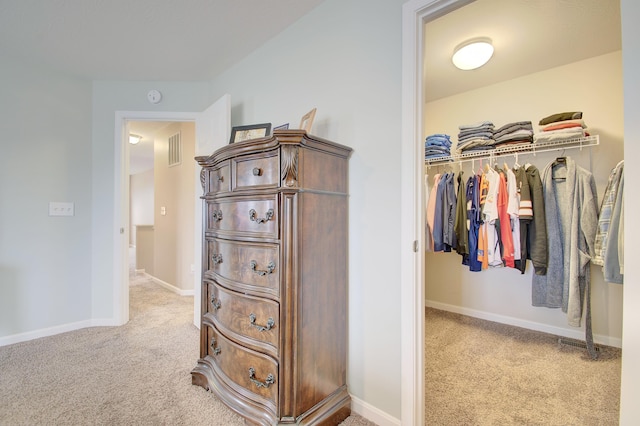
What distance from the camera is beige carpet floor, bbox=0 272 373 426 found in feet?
4.78

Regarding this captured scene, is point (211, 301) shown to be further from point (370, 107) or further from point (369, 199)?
point (370, 107)

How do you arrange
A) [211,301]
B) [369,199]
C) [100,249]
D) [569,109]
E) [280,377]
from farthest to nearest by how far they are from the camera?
[100,249] < [569,109] < [211,301] < [369,199] < [280,377]

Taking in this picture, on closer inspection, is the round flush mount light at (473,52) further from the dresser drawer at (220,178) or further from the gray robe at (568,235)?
the dresser drawer at (220,178)

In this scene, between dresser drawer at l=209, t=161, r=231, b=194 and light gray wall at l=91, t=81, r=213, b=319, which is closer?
dresser drawer at l=209, t=161, r=231, b=194

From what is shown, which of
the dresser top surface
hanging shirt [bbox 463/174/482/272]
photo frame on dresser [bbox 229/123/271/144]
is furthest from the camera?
hanging shirt [bbox 463/174/482/272]

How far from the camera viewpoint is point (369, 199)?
1506 millimetres

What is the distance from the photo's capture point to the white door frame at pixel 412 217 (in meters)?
1.33

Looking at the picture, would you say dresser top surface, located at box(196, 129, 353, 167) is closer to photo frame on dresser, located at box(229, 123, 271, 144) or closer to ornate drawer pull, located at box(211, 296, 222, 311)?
photo frame on dresser, located at box(229, 123, 271, 144)

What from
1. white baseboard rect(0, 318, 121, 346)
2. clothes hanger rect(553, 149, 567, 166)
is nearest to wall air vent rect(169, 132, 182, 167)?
white baseboard rect(0, 318, 121, 346)

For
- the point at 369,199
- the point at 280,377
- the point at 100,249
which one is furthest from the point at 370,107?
the point at 100,249

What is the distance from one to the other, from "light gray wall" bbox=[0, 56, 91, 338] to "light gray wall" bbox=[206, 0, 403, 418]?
2456 millimetres

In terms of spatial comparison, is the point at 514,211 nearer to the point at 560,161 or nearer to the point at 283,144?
the point at 560,161

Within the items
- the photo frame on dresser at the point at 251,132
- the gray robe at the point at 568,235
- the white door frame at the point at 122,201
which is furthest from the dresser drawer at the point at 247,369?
the gray robe at the point at 568,235

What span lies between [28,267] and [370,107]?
10.4 feet
